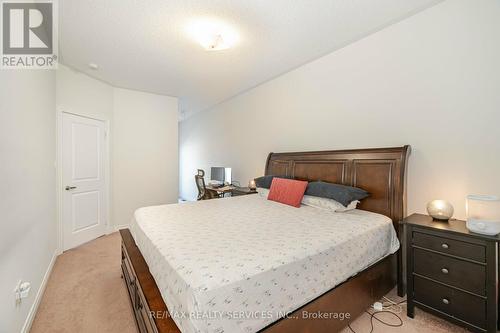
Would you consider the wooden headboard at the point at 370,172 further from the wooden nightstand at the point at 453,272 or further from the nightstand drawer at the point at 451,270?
the nightstand drawer at the point at 451,270

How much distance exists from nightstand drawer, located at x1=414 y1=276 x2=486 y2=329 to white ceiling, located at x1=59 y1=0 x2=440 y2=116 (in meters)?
2.42

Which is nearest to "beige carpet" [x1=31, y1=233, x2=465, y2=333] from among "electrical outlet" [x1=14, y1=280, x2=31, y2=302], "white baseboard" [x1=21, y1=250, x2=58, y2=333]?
"white baseboard" [x1=21, y1=250, x2=58, y2=333]

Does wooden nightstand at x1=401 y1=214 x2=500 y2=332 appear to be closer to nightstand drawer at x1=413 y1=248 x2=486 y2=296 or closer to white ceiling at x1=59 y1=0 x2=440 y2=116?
nightstand drawer at x1=413 y1=248 x2=486 y2=296

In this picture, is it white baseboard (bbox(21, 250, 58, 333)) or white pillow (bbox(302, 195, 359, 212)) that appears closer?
white baseboard (bbox(21, 250, 58, 333))

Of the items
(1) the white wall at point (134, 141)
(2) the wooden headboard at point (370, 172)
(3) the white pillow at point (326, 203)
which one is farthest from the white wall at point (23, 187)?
(2) the wooden headboard at point (370, 172)

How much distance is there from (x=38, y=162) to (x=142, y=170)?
219 centimetres

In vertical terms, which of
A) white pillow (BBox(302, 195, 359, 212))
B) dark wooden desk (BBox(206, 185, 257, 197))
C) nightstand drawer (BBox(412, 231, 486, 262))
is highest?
white pillow (BBox(302, 195, 359, 212))

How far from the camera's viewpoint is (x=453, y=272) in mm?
1579

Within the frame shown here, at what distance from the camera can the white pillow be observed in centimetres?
222

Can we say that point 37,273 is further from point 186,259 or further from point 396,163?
point 396,163

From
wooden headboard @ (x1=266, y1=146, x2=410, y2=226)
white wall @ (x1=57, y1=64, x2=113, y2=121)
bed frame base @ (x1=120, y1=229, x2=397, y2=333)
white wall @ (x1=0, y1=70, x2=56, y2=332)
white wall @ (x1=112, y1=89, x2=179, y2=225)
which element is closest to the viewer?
bed frame base @ (x1=120, y1=229, x2=397, y2=333)

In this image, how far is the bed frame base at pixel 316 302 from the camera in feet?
3.83

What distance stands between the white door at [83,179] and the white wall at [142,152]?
0.92 feet

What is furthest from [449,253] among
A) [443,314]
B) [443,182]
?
[443,182]
